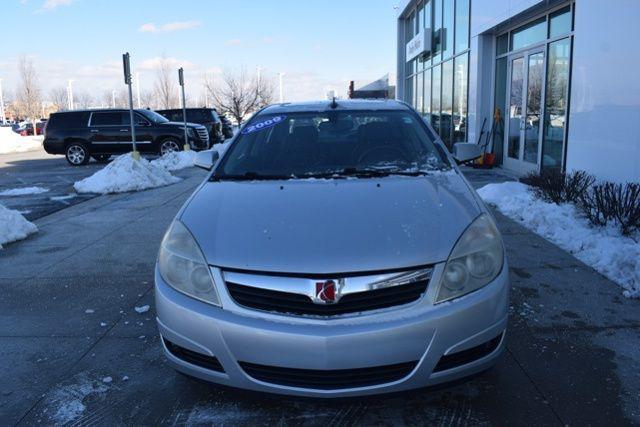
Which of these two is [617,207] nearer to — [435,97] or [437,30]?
[437,30]

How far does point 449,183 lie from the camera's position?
342 centimetres

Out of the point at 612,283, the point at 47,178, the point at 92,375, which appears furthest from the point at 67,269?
the point at 47,178

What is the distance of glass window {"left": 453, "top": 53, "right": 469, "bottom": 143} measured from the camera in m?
14.5

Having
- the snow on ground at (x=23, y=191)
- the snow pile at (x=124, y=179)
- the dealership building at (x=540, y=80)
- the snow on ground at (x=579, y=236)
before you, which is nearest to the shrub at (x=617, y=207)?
the snow on ground at (x=579, y=236)

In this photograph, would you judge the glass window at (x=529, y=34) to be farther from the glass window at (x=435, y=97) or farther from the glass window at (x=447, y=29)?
the glass window at (x=435, y=97)

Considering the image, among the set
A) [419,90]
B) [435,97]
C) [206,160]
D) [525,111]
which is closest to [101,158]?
[435,97]

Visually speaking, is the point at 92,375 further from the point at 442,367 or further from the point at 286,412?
the point at 442,367

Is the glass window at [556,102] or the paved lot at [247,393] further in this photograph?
the glass window at [556,102]

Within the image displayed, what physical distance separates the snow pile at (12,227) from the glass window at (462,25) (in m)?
11.1

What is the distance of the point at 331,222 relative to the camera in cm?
282

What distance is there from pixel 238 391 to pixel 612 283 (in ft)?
11.4

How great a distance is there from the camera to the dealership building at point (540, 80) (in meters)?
6.86

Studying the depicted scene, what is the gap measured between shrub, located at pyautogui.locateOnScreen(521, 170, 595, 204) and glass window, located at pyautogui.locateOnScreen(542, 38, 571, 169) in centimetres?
234

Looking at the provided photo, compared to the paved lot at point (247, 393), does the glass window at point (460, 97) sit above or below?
above
